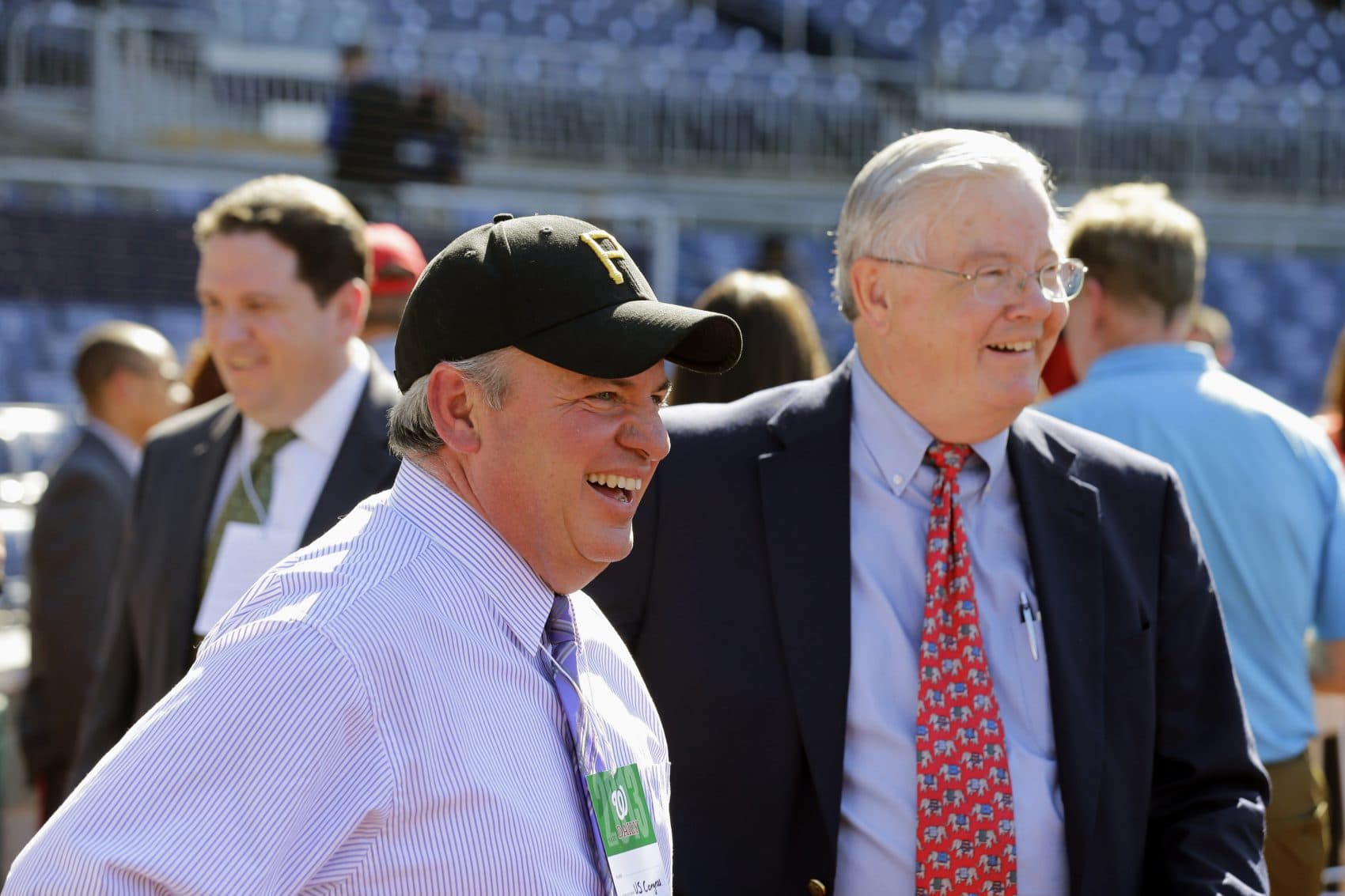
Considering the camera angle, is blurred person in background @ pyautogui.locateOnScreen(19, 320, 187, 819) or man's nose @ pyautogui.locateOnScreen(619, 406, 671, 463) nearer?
man's nose @ pyautogui.locateOnScreen(619, 406, 671, 463)

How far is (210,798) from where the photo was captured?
1.21 meters

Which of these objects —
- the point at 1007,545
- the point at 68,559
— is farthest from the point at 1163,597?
the point at 68,559

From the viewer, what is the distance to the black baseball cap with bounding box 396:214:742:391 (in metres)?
1.43

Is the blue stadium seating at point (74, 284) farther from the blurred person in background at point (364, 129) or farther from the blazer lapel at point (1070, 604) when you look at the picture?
the blazer lapel at point (1070, 604)

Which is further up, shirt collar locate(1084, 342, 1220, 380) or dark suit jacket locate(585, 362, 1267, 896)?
shirt collar locate(1084, 342, 1220, 380)

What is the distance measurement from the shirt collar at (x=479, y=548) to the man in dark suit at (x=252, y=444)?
133 cm

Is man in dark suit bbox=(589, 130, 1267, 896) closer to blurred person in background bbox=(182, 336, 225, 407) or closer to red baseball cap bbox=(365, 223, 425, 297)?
red baseball cap bbox=(365, 223, 425, 297)

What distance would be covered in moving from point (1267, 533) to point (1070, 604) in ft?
2.81

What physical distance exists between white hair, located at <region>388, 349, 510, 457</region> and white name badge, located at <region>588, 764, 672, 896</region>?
0.37m

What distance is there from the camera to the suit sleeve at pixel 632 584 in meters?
2.13

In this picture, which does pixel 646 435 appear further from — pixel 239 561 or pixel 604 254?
pixel 239 561

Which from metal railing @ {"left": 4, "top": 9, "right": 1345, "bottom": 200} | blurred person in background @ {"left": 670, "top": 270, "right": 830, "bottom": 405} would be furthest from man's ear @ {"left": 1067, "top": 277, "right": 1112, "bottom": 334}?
metal railing @ {"left": 4, "top": 9, "right": 1345, "bottom": 200}

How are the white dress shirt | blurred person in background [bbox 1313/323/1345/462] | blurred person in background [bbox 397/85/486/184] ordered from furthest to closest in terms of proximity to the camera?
blurred person in background [bbox 397/85/486/184]
blurred person in background [bbox 1313/323/1345/462]
the white dress shirt

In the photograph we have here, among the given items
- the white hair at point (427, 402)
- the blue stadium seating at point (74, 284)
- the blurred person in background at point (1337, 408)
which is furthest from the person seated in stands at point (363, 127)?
the white hair at point (427, 402)
